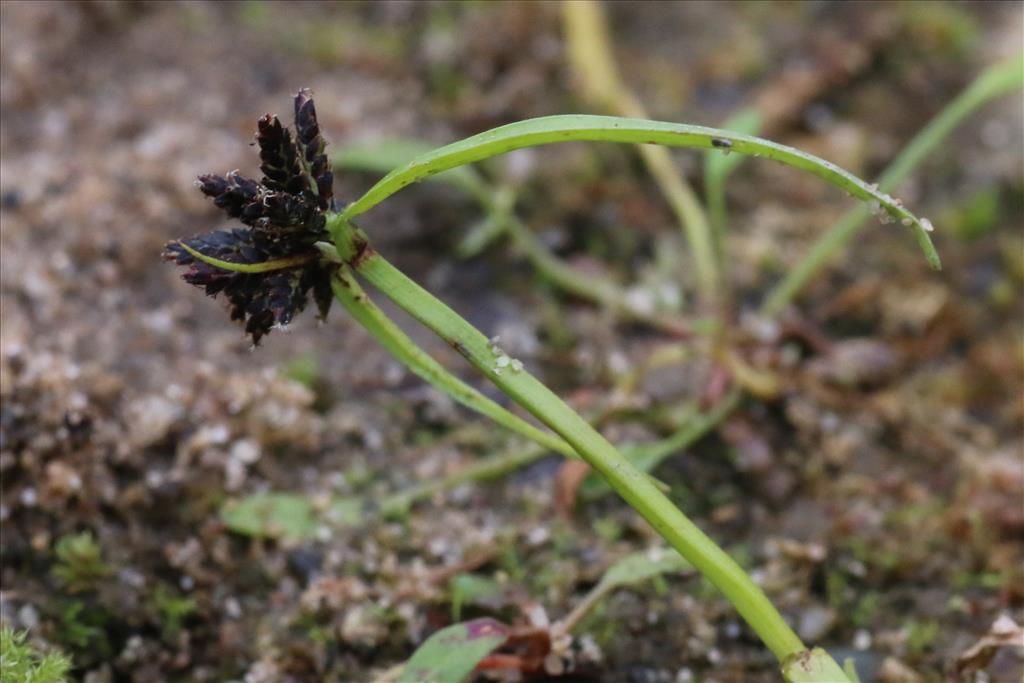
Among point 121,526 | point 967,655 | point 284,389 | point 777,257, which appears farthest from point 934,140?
point 121,526

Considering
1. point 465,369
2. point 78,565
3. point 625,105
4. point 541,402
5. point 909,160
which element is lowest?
point 541,402

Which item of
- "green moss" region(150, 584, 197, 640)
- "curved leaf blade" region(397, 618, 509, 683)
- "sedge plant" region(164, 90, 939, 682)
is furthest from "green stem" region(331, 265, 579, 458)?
"green moss" region(150, 584, 197, 640)

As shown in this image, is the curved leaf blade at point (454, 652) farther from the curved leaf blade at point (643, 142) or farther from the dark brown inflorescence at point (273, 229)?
the curved leaf blade at point (643, 142)

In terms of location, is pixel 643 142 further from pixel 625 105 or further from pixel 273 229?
pixel 625 105

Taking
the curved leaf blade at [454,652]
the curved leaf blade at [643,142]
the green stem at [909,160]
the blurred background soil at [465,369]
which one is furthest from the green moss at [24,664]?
the green stem at [909,160]

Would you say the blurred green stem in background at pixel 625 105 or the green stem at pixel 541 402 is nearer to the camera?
the green stem at pixel 541 402

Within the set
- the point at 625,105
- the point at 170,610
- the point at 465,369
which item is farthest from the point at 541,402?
the point at 625,105

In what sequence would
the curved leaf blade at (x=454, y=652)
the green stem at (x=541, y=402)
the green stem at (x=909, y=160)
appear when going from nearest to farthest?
the green stem at (x=541, y=402), the curved leaf blade at (x=454, y=652), the green stem at (x=909, y=160)

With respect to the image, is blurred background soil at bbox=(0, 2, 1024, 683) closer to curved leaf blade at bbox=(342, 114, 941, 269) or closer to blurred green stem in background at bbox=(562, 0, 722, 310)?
blurred green stem in background at bbox=(562, 0, 722, 310)
